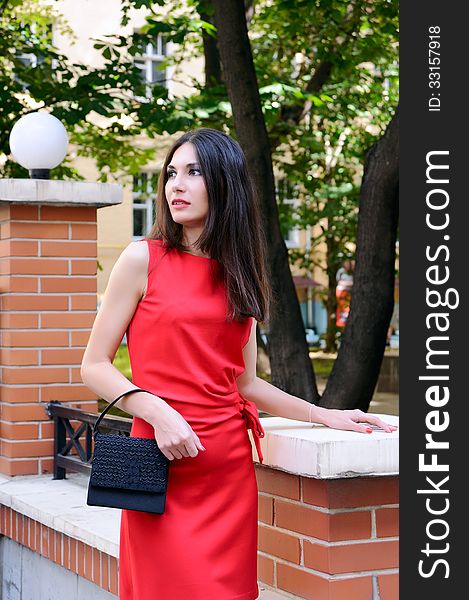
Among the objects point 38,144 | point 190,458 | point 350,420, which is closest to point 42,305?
point 38,144

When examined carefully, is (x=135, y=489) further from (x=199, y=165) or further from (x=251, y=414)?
(x=199, y=165)

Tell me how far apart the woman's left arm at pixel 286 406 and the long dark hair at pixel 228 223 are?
0.76ft

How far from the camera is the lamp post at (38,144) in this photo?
511 centimetres

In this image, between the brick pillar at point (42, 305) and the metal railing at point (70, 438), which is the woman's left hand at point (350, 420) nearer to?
the metal railing at point (70, 438)

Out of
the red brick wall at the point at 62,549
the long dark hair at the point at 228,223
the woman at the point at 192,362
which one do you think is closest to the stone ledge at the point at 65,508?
the red brick wall at the point at 62,549

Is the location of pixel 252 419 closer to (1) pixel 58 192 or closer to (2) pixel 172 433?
(2) pixel 172 433

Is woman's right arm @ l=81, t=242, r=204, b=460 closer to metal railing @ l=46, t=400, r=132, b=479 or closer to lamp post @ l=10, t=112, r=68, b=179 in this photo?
metal railing @ l=46, t=400, r=132, b=479

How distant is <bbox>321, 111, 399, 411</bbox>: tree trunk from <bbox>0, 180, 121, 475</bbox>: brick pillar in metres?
3.56

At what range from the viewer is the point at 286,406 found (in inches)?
117

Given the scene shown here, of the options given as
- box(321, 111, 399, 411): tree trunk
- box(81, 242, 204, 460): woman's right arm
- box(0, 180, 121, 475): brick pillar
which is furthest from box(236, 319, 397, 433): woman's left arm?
box(321, 111, 399, 411): tree trunk

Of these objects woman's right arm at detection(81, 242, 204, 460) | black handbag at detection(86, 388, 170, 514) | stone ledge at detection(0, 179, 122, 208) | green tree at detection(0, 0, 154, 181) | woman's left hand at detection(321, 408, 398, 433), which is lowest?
black handbag at detection(86, 388, 170, 514)

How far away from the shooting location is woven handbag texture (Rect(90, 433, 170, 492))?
2.53 m

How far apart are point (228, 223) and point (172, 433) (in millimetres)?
586

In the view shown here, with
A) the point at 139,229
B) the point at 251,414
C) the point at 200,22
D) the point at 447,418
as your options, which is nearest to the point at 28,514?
the point at 251,414
